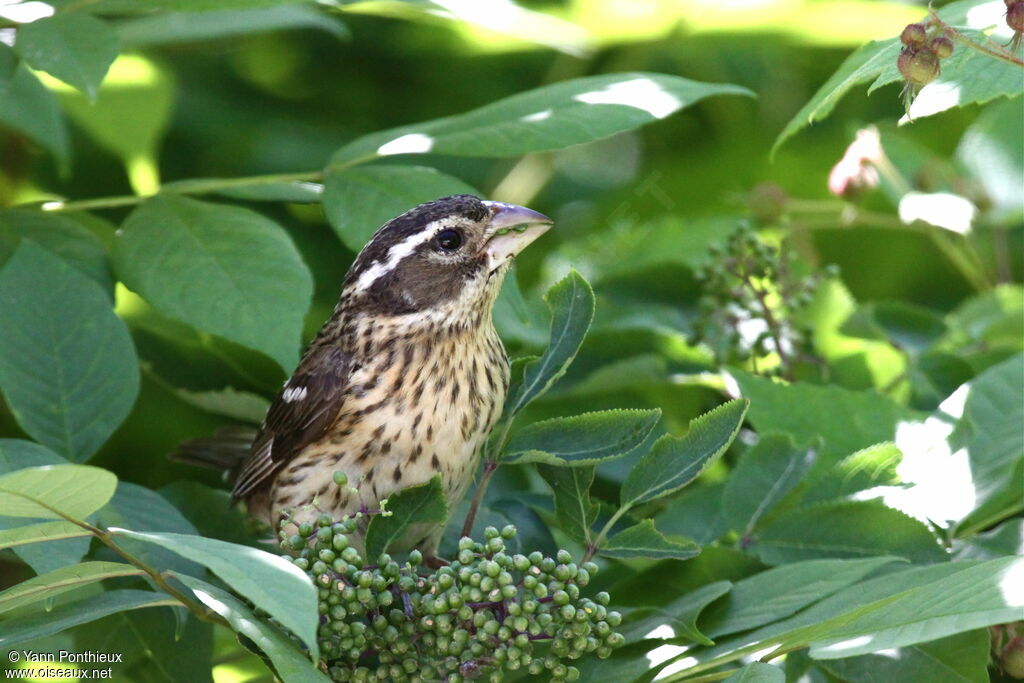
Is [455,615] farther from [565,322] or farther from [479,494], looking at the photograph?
[565,322]

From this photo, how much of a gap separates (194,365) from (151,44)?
164 cm

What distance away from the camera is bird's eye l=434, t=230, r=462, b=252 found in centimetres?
357

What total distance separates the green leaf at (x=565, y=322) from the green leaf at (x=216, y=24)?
69.5 inches

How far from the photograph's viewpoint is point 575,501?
111 inches

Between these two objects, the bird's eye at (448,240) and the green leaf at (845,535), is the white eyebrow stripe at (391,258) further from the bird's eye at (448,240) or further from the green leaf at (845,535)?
the green leaf at (845,535)

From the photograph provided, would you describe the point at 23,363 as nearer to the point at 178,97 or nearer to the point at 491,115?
the point at 491,115

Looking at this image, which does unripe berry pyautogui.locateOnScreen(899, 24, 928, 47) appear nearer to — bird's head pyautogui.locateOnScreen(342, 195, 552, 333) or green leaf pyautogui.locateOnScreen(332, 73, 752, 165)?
green leaf pyautogui.locateOnScreen(332, 73, 752, 165)

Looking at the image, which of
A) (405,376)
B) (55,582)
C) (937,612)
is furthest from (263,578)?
(405,376)

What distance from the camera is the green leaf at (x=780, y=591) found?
267 centimetres

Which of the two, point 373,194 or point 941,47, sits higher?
point 941,47

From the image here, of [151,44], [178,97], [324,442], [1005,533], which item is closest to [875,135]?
[1005,533]

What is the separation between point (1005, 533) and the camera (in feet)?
9.68

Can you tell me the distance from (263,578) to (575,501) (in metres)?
0.99

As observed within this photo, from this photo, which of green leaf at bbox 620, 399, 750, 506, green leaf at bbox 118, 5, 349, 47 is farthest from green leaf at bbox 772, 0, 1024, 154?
green leaf at bbox 118, 5, 349, 47
